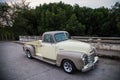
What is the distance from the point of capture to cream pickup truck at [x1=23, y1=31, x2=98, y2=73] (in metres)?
4.09

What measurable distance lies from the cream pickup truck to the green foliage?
14.6 meters

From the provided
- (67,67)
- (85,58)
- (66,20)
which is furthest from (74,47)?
(66,20)

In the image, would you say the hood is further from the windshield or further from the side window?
the side window

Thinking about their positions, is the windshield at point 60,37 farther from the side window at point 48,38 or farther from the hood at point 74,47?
the hood at point 74,47

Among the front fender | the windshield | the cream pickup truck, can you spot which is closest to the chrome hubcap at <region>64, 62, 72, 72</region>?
the cream pickup truck

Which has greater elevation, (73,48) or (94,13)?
(94,13)

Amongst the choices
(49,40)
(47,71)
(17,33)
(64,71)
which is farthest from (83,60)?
(17,33)

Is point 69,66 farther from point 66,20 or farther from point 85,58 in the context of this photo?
point 66,20

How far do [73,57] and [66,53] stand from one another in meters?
0.36

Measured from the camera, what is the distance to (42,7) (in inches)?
1054

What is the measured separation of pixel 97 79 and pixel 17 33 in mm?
21129

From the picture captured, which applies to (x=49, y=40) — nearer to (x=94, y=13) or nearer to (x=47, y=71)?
(x=47, y=71)

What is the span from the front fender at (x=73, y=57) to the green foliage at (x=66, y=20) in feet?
50.9

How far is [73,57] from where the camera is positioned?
4137mm
